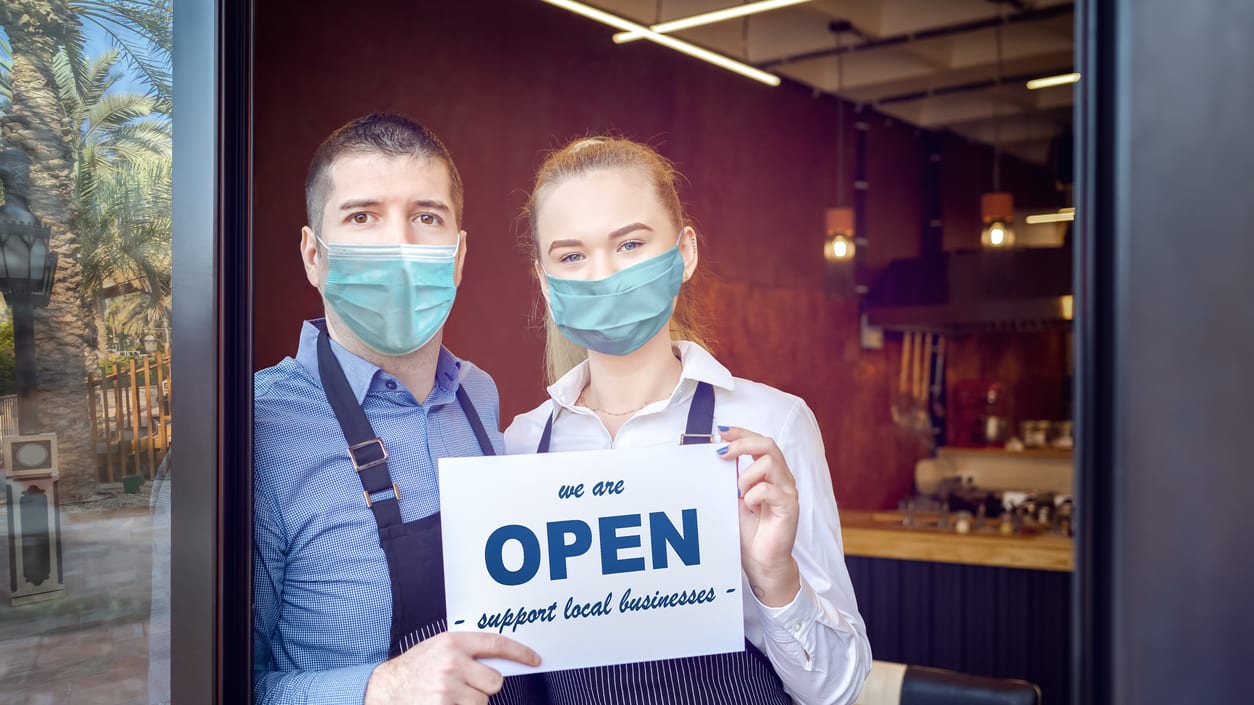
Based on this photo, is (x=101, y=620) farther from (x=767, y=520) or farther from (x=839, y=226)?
(x=839, y=226)

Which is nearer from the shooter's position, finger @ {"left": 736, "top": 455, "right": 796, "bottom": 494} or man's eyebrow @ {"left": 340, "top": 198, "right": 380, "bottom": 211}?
finger @ {"left": 736, "top": 455, "right": 796, "bottom": 494}

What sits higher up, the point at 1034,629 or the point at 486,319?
the point at 486,319

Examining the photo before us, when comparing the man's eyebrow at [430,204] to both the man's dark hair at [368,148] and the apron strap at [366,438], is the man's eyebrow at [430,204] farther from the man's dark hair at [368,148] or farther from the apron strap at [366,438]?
the apron strap at [366,438]

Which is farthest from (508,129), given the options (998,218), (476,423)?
(998,218)

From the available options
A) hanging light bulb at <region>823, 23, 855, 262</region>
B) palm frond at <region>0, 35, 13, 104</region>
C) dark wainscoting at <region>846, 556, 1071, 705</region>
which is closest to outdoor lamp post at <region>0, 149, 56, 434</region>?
palm frond at <region>0, 35, 13, 104</region>

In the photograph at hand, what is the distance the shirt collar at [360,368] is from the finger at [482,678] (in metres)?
0.52

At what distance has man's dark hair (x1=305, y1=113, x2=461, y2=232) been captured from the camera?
1888mm

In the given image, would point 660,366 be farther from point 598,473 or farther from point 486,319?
point 486,319

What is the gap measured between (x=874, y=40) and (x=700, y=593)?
17.1 feet

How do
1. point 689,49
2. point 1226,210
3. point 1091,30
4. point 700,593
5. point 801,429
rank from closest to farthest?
point 1226,210 < point 1091,30 < point 700,593 < point 801,429 < point 689,49

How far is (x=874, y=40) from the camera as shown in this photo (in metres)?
6.03

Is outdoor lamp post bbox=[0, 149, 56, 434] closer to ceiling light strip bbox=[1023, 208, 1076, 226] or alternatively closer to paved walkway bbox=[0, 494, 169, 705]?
paved walkway bbox=[0, 494, 169, 705]

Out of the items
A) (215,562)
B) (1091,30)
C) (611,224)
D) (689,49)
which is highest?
(689,49)

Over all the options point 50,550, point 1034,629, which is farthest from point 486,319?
point 1034,629
